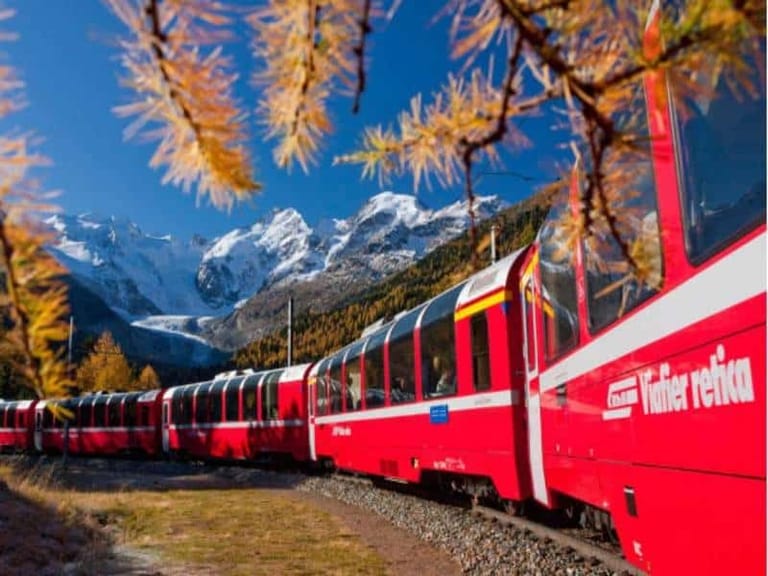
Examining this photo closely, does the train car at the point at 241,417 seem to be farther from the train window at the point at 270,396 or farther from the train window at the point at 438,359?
the train window at the point at 438,359

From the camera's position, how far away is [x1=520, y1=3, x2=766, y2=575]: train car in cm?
253

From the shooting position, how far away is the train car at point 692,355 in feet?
8.30

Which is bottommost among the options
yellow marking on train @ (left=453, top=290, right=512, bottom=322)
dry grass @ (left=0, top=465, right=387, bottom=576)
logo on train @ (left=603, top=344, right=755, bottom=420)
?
dry grass @ (left=0, top=465, right=387, bottom=576)

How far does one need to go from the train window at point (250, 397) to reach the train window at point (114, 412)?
9599 mm

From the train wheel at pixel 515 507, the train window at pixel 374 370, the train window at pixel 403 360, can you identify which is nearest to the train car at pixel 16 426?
the train window at pixel 374 370

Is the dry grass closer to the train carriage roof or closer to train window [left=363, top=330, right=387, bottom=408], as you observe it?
train window [left=363, top=330, right=387, bottom=408]

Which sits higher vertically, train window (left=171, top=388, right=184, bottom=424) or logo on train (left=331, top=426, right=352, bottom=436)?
train window (left=171, top=388, right=184, bottom=424)

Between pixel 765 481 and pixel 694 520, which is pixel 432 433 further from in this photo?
pixel 765 481

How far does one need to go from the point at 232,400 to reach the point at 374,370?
11.8 meters

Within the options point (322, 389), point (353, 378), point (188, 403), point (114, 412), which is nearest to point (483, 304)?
point (353, 378)

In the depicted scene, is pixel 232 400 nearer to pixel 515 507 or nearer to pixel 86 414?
pixel 86 414

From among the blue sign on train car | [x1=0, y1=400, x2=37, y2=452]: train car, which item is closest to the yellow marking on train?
the blue sign on train car

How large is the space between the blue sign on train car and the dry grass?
5.97 feet

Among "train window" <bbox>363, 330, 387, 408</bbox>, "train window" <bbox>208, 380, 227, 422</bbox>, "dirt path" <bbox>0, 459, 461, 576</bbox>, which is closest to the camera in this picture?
"dirt path" <bbox>0, 459, 461, 576</bbox>
